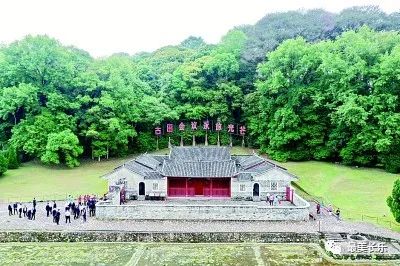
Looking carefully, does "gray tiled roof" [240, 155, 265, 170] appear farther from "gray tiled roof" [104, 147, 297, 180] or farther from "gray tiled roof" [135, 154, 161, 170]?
"gray tiled roof" [135, 154, 161, 170]

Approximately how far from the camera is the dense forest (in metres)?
47.1

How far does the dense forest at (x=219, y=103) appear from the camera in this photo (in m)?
47.1

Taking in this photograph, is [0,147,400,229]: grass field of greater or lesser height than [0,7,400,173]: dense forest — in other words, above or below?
below

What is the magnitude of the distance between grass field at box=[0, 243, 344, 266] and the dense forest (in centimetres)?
1895

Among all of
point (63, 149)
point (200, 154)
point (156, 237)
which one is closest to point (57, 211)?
point (156, 237)

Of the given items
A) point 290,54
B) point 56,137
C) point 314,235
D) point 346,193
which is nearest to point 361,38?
point 290,54

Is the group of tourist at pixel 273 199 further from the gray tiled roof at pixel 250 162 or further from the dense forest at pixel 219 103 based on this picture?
the dense forest at pixel 219 103

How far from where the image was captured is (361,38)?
4981cm

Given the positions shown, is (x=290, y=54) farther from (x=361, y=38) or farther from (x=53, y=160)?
(x=53, y=160)

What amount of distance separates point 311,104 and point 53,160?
26.5 metres

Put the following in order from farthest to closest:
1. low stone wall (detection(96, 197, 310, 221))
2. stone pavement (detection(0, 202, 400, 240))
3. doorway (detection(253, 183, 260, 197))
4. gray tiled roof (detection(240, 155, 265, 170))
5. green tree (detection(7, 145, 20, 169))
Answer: green tree (detection(7, 145, 20, 169)) < gray tiled roof (detection(240, 155, 265, 170)) < doorway (detection(253, 183, 260, 197)) < low stone wall (detection(96, 197, 310, 221)) < stone pavement (detection(0, 202, 400, 240))

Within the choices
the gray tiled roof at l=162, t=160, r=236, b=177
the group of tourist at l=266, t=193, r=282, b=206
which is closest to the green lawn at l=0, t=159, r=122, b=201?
the gray tiled roof at l=162, t=160, r=236, b=177

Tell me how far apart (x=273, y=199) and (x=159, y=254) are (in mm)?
12542

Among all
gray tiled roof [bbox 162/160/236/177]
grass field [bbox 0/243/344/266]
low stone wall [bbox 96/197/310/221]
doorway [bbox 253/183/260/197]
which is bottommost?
grass field [bbox 0/243/344/266]
